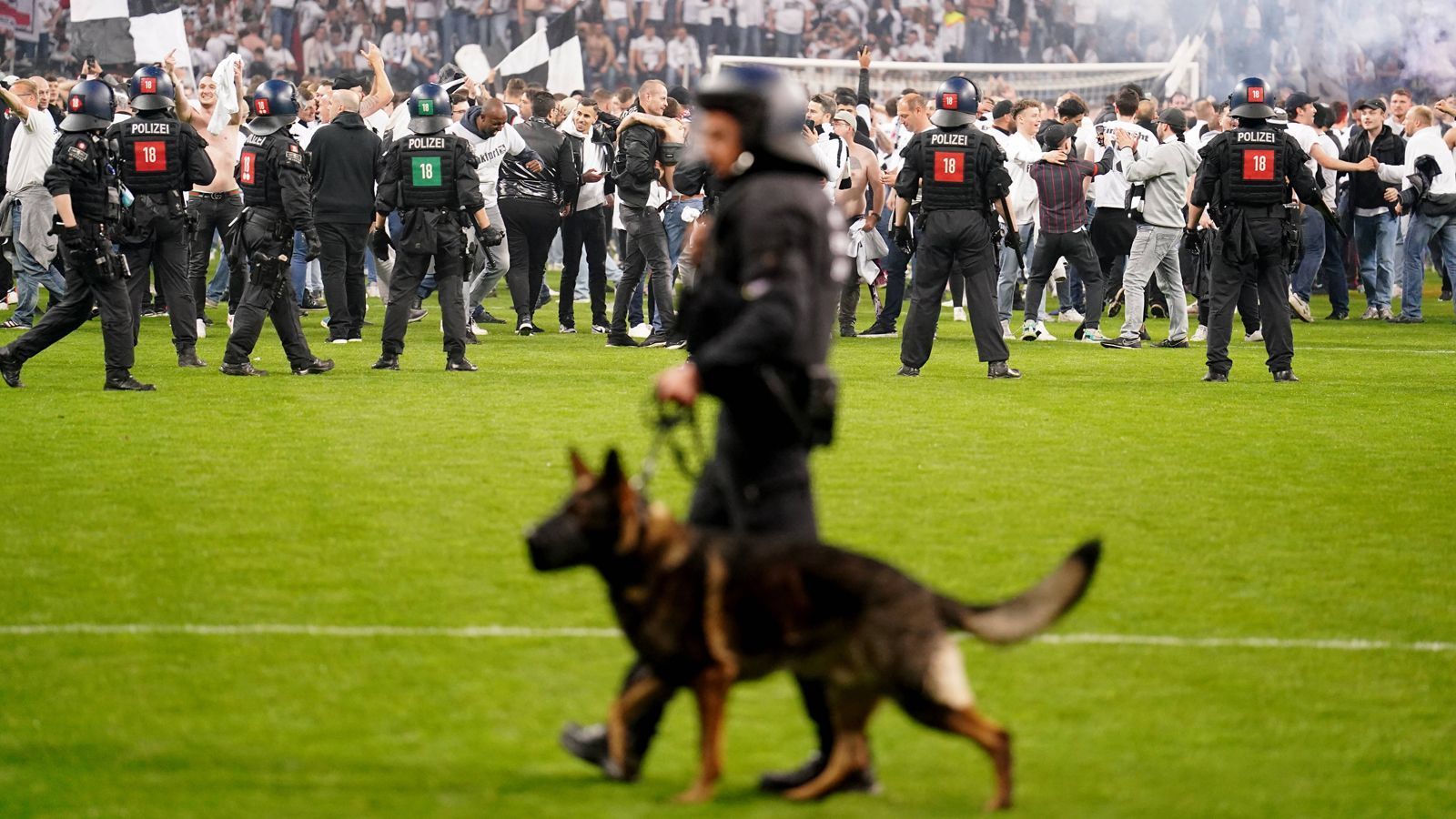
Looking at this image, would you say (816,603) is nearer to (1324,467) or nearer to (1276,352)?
(1324,467)

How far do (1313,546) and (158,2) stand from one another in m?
23.9

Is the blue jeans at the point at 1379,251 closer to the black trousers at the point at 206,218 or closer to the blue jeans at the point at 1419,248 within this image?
the blue jeans at the point at 1419,248

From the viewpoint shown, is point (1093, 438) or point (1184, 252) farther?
point (1184, 252)

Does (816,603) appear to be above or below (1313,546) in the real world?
above

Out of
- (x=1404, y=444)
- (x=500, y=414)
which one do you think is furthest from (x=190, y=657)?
(x=1404, y=444)

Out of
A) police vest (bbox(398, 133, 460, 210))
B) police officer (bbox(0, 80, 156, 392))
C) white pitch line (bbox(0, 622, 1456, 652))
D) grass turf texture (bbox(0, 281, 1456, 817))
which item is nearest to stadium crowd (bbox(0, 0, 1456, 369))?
police vest (bbox(398, 133, 460, 210))

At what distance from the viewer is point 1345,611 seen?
635 centimetres

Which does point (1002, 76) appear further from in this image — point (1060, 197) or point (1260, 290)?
point (1260, 290)

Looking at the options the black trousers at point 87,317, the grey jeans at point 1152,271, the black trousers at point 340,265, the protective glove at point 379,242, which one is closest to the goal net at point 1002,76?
the grey jeans at point 1152,271

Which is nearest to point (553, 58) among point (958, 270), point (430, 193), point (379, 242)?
point (379, 242)

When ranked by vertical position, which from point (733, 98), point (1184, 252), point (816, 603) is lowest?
point (1184, 252)

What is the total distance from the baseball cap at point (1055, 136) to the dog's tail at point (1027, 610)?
39.8 ft

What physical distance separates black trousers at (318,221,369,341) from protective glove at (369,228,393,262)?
40 cm

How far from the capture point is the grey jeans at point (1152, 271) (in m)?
15.6
